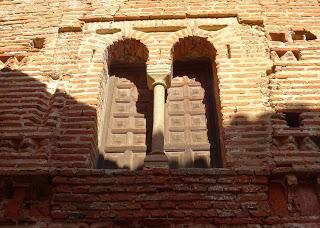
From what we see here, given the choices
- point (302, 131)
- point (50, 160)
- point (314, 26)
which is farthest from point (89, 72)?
point (314, 26)

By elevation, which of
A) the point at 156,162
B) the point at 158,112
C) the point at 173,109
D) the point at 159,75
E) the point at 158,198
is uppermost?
the point at 159,75

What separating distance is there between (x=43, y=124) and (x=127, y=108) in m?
1.07

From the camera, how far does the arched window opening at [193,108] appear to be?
15.8 feet

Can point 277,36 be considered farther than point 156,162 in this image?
Yes

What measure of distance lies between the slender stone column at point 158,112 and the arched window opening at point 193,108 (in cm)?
37

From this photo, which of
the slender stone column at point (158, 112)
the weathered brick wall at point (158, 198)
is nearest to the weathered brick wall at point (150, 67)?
the weathered brick wall at point (158, 198)

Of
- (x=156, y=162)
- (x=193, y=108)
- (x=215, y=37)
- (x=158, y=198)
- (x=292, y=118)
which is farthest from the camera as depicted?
(x=215, y=37)

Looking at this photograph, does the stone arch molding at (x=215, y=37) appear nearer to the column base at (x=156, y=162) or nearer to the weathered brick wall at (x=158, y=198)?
the column base at (x=156, y=162)

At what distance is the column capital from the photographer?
197 inches

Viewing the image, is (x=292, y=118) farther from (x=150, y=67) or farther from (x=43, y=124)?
(x=43, y=124)

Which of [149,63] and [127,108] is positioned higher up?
[149,63]

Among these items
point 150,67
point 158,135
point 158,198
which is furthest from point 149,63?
point 158,198

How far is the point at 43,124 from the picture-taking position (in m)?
4.75

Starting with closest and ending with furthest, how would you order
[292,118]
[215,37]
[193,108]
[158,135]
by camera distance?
[158,135], [292,118], [193,108], [215,37]
